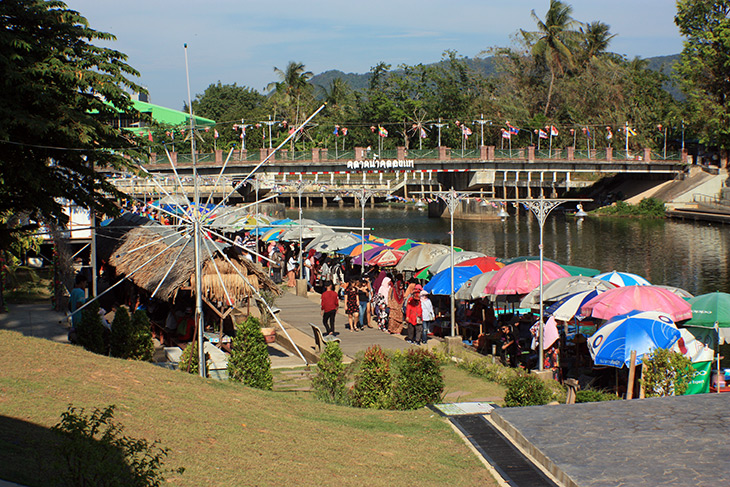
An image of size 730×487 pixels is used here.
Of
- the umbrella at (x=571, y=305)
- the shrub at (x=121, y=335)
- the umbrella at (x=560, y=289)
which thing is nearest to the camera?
the shrub at (x=121, y=335)

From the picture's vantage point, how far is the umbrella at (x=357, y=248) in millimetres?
29087

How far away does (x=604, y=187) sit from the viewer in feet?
269

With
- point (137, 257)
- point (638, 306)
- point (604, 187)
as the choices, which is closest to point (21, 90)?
point (137, 257)

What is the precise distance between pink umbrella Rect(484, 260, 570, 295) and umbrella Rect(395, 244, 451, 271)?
4990 mm

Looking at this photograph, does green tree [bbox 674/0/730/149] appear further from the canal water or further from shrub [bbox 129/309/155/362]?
shrub [bbox 129/309/155/362]

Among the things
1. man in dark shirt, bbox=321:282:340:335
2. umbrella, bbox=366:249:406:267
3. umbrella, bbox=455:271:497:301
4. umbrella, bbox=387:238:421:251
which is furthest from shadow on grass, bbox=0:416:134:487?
umbrella, bbox=387:238:421:251

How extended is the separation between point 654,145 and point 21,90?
79.9 meters

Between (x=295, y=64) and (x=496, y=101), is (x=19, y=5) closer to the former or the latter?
(x=496, y=101)

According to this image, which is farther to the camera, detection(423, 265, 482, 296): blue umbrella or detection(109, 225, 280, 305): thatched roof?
detection(423, 265, 482, 296): blue umbrella

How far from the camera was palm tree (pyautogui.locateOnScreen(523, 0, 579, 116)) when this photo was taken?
94.9 m

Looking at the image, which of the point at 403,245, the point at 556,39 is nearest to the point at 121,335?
the point at 403,245

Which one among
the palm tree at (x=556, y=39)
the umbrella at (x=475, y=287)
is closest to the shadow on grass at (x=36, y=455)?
the umbrella at (x=475, y=287)

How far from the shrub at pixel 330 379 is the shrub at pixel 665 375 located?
17.8 ft

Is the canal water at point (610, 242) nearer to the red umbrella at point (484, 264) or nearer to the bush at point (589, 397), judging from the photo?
the red umbrella at point (484, 264)
